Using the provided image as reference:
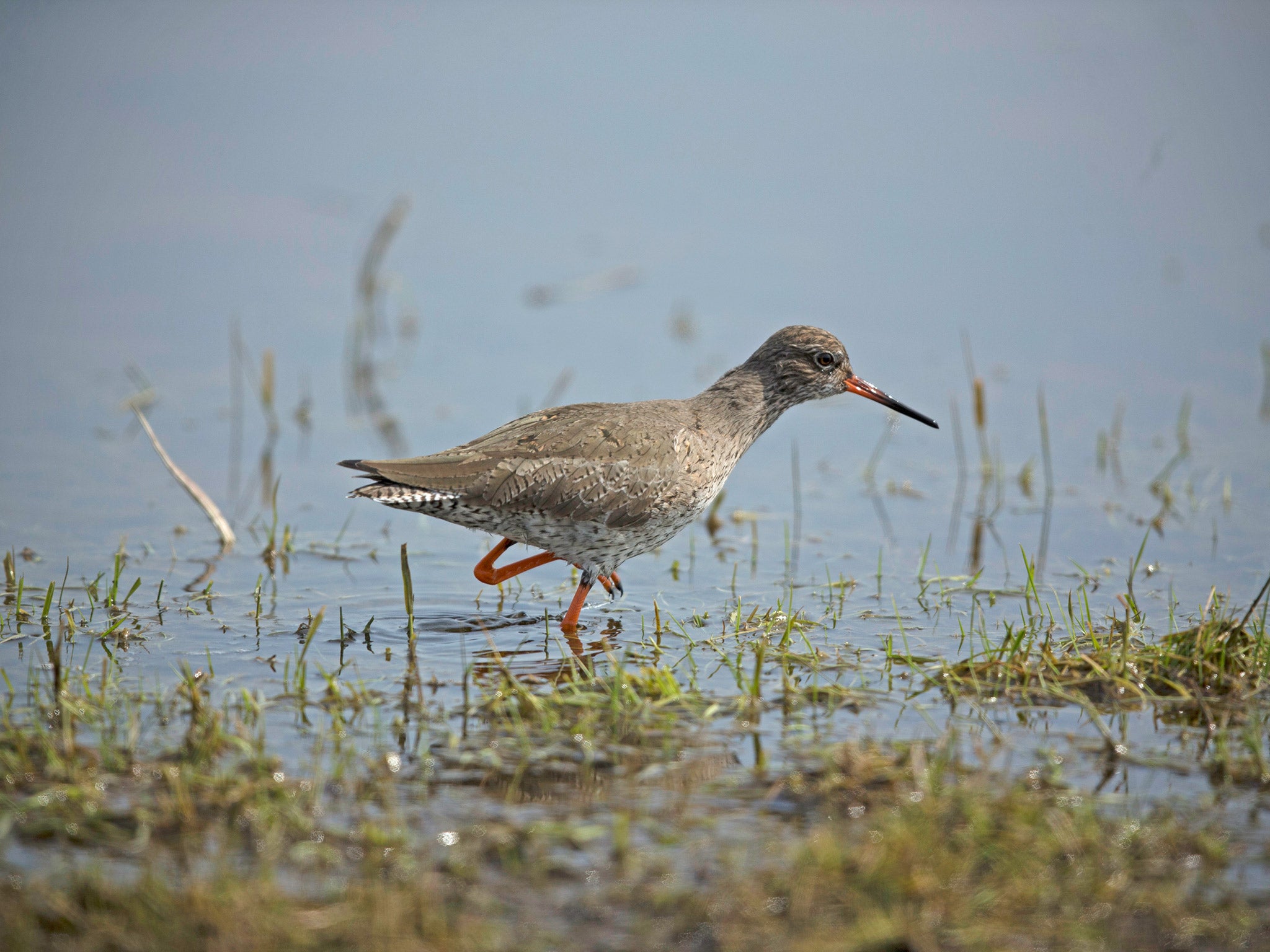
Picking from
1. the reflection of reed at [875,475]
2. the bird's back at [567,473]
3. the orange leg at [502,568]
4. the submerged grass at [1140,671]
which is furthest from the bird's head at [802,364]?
the submerged grass at [1140,671]

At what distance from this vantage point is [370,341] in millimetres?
11492

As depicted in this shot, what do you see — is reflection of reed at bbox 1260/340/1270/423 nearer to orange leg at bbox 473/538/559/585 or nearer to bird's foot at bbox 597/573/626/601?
bird's foot at bbox 597/573/626/601

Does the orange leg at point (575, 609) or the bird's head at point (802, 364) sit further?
the bird's head at point (802, 364)

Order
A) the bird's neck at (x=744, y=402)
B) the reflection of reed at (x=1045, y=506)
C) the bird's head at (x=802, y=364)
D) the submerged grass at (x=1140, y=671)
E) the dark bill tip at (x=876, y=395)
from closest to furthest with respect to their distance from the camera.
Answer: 1. the submerged grass at (x=1140, y=671)
2. the bird's neck at (x=744, y=402)
3. the bird's head at (x=802, y=364)
4. the dark bill tip at (x=876, y=395)
5. the reflection of reed at (x=1045, y=506)

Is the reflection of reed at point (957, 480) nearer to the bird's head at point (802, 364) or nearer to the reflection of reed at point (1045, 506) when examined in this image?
the reflection of reed at point (1045, 506)

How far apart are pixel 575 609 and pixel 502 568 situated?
61 centimetres

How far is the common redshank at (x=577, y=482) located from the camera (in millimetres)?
6621

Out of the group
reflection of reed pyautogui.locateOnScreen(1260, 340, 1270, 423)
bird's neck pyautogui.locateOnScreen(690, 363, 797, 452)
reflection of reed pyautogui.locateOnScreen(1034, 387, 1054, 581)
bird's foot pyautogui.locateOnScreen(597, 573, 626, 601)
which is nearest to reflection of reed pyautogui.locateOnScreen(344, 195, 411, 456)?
bird's foot pyautogui.locateOnScreen(597, 573, 626, 601)

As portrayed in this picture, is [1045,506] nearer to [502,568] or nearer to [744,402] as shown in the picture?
[744,402]

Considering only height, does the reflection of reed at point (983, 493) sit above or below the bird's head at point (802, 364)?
below

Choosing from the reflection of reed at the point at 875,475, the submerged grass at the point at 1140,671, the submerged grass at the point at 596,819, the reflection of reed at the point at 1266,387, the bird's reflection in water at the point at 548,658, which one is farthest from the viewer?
the reflection of reed at the point at 1266,387

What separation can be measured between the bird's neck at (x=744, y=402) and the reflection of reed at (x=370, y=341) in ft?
11.0

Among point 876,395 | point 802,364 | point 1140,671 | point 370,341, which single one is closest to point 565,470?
point 802,364

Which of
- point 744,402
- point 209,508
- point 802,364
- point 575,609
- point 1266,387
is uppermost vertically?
point 1266,387
